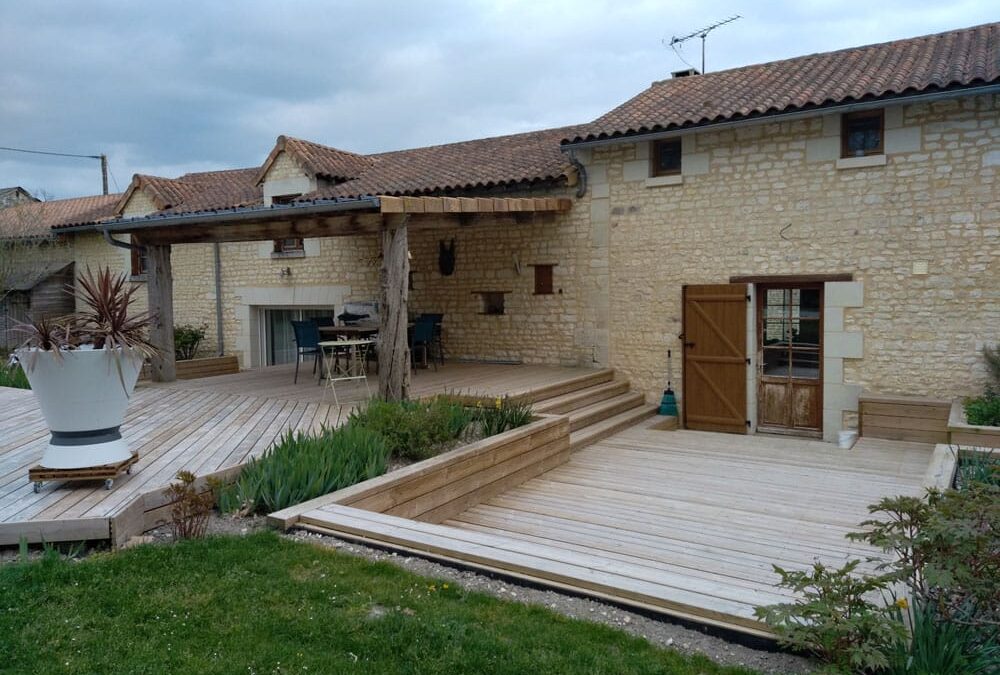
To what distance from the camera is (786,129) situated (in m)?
9.23

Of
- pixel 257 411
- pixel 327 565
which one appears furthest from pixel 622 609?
pixel 257 411

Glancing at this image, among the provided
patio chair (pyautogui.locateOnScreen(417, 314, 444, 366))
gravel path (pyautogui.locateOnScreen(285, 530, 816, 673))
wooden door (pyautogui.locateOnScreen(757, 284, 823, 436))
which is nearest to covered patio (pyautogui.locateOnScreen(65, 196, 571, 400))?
patio chair (pyautogui.locateOnScreen(417, 314, 444, 366))

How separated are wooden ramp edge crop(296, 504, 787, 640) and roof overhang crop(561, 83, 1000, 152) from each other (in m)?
6.97

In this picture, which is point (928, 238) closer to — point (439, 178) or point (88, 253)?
point (439, 178)

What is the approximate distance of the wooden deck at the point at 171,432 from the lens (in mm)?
4008

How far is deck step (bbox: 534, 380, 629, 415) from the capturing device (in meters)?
8.55

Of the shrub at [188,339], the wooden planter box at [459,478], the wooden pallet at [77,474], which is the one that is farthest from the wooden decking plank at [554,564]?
the shrub at [188,339]

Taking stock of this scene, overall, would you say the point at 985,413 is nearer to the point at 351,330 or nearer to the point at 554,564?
the point at 554,564

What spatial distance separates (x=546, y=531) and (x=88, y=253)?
16.5 meters

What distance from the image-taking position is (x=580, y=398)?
9.21m

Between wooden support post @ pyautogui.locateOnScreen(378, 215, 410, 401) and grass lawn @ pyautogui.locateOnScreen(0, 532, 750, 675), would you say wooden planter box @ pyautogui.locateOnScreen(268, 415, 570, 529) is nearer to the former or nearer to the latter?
grass lawn @ pyautogui.locateOnScreen(0, 532, 750, 675)

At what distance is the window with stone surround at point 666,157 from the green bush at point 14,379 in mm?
9144

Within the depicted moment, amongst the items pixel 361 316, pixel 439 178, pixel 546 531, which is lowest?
pixel 546 531

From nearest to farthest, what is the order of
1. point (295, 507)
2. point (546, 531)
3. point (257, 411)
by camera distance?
point (295, 507)
point (546, 531)
point (257, 411)
